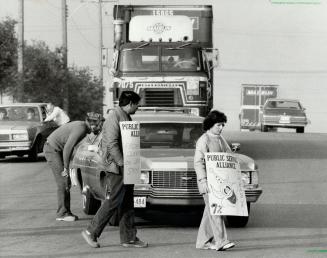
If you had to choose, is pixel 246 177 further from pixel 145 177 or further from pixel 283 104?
pixel 283 104

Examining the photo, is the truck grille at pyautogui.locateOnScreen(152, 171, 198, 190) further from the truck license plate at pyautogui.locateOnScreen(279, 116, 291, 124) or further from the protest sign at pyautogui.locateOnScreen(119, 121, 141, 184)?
the truck license plate at pyautogui.locateOnScreen(279, 116, 291, 124)

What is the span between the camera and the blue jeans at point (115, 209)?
11.8 meters

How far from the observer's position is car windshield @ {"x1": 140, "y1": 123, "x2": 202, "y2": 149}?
14766 millimetres

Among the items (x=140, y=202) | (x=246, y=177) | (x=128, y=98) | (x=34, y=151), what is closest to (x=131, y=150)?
(x=128, y=98)

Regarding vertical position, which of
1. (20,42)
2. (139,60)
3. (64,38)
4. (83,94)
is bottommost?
(83,94)

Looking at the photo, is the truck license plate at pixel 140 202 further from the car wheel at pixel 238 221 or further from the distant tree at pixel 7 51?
the distant tree at pixel 7 51

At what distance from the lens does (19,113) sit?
97.2 ft

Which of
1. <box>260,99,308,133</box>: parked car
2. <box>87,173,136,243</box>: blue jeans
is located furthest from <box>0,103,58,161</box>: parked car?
Answer: <box>260,99,308,133</box>: parked car

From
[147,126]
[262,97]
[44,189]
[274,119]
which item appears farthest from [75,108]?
[147,126]

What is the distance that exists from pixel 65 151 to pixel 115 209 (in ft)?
9.20

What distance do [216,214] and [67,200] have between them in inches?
145

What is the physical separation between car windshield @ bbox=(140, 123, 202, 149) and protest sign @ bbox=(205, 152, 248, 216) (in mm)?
2862

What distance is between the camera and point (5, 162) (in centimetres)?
2858

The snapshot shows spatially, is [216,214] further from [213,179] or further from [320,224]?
[320,224]
